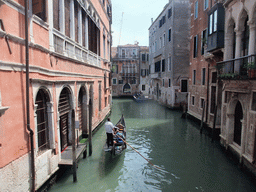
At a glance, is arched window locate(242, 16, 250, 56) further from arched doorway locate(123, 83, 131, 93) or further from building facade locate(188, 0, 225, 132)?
arched doorway locate(123, 83, 131, 93)

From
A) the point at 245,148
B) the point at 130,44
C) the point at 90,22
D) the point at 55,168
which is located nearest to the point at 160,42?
the point at 130,44

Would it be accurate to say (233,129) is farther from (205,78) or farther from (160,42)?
Answer: (160,42)

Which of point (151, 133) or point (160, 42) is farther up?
point (160, 42)

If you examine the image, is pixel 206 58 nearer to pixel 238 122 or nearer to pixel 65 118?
Answer: pixel 238 122

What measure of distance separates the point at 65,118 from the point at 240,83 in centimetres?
654

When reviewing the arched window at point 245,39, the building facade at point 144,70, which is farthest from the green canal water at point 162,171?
the building facade at point 144,70

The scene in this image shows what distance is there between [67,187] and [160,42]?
22456 mm

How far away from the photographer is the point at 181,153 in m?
8.32

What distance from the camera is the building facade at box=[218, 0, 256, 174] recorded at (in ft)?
19.6

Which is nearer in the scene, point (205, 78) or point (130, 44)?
point (205, 78)

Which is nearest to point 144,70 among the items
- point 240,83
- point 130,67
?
point 130,67

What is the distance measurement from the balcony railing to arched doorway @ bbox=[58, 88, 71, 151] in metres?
6.18

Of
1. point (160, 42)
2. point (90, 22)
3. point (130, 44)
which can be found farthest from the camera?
point (130, 44)

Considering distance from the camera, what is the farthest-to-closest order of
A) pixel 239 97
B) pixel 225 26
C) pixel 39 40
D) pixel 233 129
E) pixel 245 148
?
pixel 225 26, pixel 233 129, pixel 239 97, pixel 245 148, pixel 39 40
